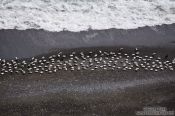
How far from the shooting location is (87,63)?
10055mm

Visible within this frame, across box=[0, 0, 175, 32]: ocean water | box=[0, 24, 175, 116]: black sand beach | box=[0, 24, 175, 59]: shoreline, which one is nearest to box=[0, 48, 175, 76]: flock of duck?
box=[0, 24, 175, 116]: black sand beach

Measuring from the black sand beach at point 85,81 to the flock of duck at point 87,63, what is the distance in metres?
0.15

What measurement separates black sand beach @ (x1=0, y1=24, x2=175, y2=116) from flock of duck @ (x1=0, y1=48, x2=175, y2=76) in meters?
0.15

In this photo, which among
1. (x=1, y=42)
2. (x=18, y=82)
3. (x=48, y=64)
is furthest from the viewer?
(x=1, y=42)

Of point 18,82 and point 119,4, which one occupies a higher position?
point 119,4

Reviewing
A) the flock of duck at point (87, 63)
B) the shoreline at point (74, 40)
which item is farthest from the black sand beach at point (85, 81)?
the flock of duck at point (87, 63)

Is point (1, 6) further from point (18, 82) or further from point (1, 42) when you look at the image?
point (18, 82)

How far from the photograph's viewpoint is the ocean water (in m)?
11.9

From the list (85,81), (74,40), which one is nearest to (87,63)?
(85,81)

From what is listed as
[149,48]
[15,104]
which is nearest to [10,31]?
[15,104]

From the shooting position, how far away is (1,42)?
10.8 metres

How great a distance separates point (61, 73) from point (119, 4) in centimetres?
454

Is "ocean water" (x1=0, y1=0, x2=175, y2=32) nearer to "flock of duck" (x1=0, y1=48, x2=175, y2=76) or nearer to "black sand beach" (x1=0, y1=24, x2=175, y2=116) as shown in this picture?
"black sand beach" (x1=0, y1=24, x2=175, y2=116)

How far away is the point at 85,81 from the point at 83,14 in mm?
3893
